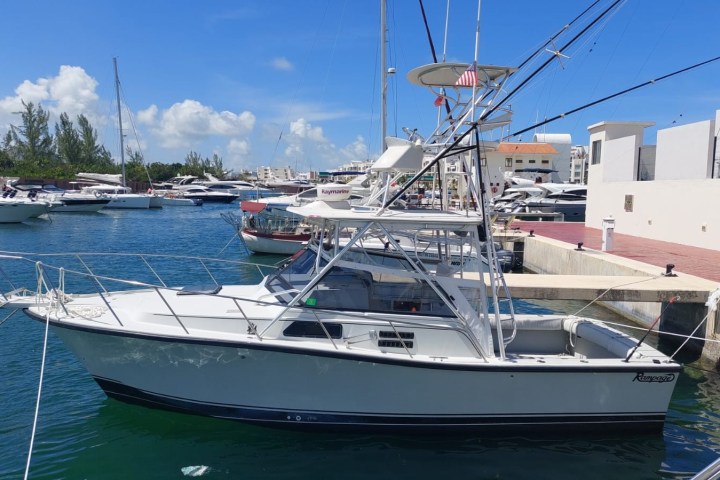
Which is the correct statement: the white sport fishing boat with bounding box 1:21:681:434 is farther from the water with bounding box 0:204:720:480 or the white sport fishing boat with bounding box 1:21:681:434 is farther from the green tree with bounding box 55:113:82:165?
the green tree with bounding box 55:113:82:165

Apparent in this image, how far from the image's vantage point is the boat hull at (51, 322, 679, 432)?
6113mm

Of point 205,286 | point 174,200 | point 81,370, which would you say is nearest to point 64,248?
point 81,370

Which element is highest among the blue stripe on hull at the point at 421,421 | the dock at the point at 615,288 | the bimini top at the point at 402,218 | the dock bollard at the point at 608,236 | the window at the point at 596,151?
the window at the point at 596,151

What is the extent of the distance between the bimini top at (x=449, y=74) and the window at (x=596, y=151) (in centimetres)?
1622

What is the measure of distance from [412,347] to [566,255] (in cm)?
971

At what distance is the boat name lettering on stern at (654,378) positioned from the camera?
6191 mm

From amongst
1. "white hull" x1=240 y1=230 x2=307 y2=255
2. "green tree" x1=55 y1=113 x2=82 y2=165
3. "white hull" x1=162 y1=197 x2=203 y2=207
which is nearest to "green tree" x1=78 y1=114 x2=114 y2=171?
"green tree" x1=55 y1=113 x2=82 y2=165

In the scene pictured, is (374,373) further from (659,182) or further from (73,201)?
(73,201)

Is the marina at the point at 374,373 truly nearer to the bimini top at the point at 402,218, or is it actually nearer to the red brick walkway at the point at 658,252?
the bimini top at the point at 402,218

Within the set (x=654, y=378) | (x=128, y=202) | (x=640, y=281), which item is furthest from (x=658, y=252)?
(x=128, y=202)

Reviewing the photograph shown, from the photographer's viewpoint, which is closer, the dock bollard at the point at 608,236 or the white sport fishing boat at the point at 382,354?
the white sport fishing boat at the point at 382,354

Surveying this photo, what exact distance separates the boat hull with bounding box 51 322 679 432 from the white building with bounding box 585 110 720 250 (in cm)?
1017

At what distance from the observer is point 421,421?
638 cm

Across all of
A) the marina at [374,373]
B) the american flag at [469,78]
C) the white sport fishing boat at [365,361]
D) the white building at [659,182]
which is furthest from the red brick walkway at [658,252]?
the american flag at [469,78]
